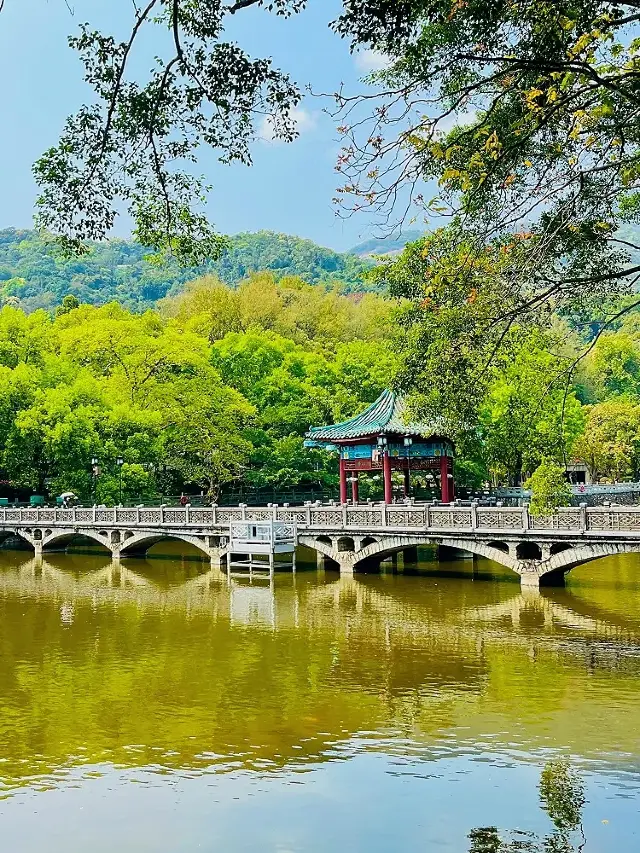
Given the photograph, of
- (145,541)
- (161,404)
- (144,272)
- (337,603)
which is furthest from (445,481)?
(144,272)

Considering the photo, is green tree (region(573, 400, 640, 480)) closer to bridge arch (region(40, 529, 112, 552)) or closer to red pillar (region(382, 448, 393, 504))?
red pillar (region(382, 448, 393, 504))

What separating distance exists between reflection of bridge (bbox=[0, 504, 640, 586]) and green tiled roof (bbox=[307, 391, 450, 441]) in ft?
9.00

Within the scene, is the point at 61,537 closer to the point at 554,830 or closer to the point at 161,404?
the point at 161,404

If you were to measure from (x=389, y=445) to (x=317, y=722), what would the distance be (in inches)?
645

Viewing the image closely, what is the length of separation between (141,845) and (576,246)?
750 cm

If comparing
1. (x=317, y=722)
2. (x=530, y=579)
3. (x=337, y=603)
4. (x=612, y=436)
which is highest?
(x=612, y=436)

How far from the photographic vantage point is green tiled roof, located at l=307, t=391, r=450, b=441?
1053 inches

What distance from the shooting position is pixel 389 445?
27.3m

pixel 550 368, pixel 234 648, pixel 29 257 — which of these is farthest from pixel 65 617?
pixel 29 257

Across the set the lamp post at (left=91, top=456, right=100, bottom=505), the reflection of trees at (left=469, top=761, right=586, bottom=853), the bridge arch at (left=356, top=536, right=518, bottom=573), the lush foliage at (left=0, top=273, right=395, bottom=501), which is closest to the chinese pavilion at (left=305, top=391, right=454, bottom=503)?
the bridge arch at (left=356, top=536, right=518, bottom=573)

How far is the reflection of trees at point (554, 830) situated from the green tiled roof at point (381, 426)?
670 inches

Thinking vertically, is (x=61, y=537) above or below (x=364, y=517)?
below

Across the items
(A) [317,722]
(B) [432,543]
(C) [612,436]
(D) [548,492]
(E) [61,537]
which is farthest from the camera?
(C) [612,436]

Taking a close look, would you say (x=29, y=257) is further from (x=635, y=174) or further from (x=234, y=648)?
(x=635, y=174)
